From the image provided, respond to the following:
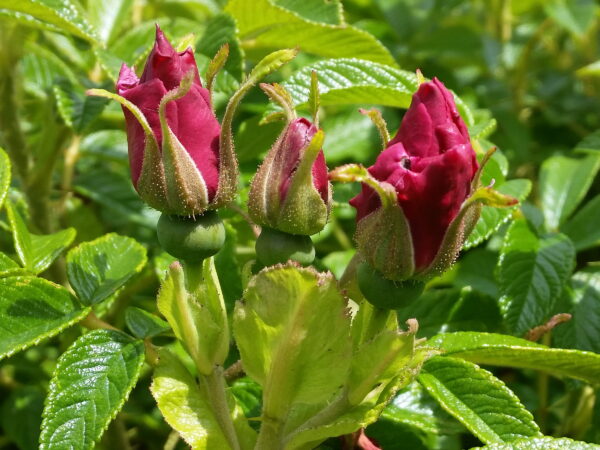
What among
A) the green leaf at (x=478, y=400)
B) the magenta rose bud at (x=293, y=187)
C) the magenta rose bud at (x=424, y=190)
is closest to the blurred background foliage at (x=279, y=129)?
the green leaf at (x=478, y=400)

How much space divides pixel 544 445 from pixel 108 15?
4.94 feet

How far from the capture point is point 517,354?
119 cm

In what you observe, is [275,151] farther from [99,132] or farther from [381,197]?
[99,132]

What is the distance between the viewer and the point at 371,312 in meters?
1.13

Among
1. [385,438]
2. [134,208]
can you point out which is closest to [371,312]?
[385,438]

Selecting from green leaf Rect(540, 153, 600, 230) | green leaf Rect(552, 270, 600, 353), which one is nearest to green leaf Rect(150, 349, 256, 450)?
green leaf Rect(552, 270, 600, 353)

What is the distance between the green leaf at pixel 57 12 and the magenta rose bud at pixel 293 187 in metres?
0.61

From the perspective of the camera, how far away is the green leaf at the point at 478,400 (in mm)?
1150

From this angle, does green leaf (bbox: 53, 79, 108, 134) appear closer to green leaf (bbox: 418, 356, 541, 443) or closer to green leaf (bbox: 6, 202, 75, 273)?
green leaf (bbox: 6, 202, 75, 273)

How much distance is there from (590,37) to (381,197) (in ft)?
7.51

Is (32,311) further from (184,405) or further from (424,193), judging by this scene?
(424,193)

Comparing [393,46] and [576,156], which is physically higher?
[393,46]

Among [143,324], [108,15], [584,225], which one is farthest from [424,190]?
[108,15]

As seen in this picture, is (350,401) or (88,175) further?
(88,175)
